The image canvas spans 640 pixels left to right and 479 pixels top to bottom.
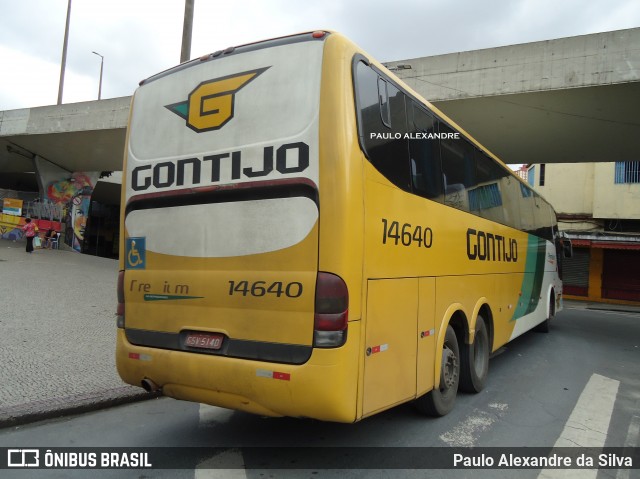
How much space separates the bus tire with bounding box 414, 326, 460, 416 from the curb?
3.30m

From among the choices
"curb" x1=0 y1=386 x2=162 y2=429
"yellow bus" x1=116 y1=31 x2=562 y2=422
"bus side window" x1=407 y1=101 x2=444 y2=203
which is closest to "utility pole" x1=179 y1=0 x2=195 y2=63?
"yellow bus" x1=116 y1=31 x2=562 y2=422

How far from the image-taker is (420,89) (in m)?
11.8

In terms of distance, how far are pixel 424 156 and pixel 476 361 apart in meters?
3.00

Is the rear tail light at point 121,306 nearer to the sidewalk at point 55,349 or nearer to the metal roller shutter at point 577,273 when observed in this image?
the sidewalk at point 55,349

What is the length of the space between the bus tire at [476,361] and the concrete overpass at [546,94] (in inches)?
274

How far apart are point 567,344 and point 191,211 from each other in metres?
9.31

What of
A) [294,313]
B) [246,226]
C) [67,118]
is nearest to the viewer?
[294,313]

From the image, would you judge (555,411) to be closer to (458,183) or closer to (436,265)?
(436,265)

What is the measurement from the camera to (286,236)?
3.44 metres

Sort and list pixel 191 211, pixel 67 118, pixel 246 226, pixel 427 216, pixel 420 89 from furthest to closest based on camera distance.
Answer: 1. pixel 67 118
2. pixel 420 89
3. pixel 427 216
4. pixel 191 211
5. pixel 246 226

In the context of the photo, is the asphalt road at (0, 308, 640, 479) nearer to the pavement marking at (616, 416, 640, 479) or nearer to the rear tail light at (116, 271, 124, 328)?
the pavement marking at (616, 416, 640, 479)

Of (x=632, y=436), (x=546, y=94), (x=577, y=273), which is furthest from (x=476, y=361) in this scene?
(x=577, y=273)

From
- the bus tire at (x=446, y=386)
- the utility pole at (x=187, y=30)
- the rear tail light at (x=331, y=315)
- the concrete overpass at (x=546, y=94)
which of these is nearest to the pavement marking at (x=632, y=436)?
the bus tire at (x=446, y=386)

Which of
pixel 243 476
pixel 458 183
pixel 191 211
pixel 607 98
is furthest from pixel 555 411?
pixel 607 98
